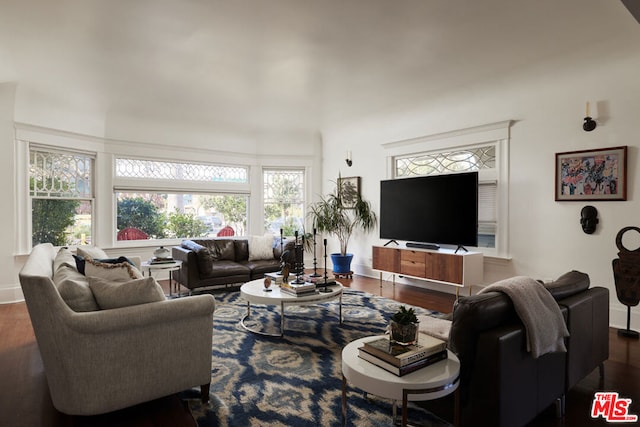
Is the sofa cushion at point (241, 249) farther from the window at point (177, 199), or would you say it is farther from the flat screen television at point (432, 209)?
the flat screen television at point (432, 209)

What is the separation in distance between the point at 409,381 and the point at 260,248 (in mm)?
4336

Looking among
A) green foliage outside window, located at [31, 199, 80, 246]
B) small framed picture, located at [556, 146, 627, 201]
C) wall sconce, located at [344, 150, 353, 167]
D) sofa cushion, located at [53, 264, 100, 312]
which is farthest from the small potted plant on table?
green foliage outside window, located at [31, 199, 80, 246]

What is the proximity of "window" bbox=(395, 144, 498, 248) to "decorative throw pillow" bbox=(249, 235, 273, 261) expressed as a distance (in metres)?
2.69

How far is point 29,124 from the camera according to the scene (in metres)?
4.90

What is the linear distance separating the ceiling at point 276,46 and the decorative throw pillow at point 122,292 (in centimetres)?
201

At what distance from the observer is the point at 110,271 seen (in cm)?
247

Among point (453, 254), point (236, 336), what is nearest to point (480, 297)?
point (236, 336)

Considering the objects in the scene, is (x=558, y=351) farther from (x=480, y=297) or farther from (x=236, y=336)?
(x=236, y=336)

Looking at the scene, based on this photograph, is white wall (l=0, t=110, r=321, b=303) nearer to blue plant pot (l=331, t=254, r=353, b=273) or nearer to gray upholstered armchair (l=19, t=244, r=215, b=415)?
blue plant pot (l=331, t=254, r=353, b=273)

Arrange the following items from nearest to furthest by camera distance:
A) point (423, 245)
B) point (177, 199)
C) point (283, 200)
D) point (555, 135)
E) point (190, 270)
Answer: point (555, 135) < point (190, 270) < point (423, 245) < point (177, 199) < point (283, 200)

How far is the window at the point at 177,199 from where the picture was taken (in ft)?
19.6

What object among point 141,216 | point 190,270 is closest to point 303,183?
point 141,216

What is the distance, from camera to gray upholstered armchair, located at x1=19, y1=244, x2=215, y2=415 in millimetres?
1933

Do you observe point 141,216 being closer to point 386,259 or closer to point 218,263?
point 218,263
